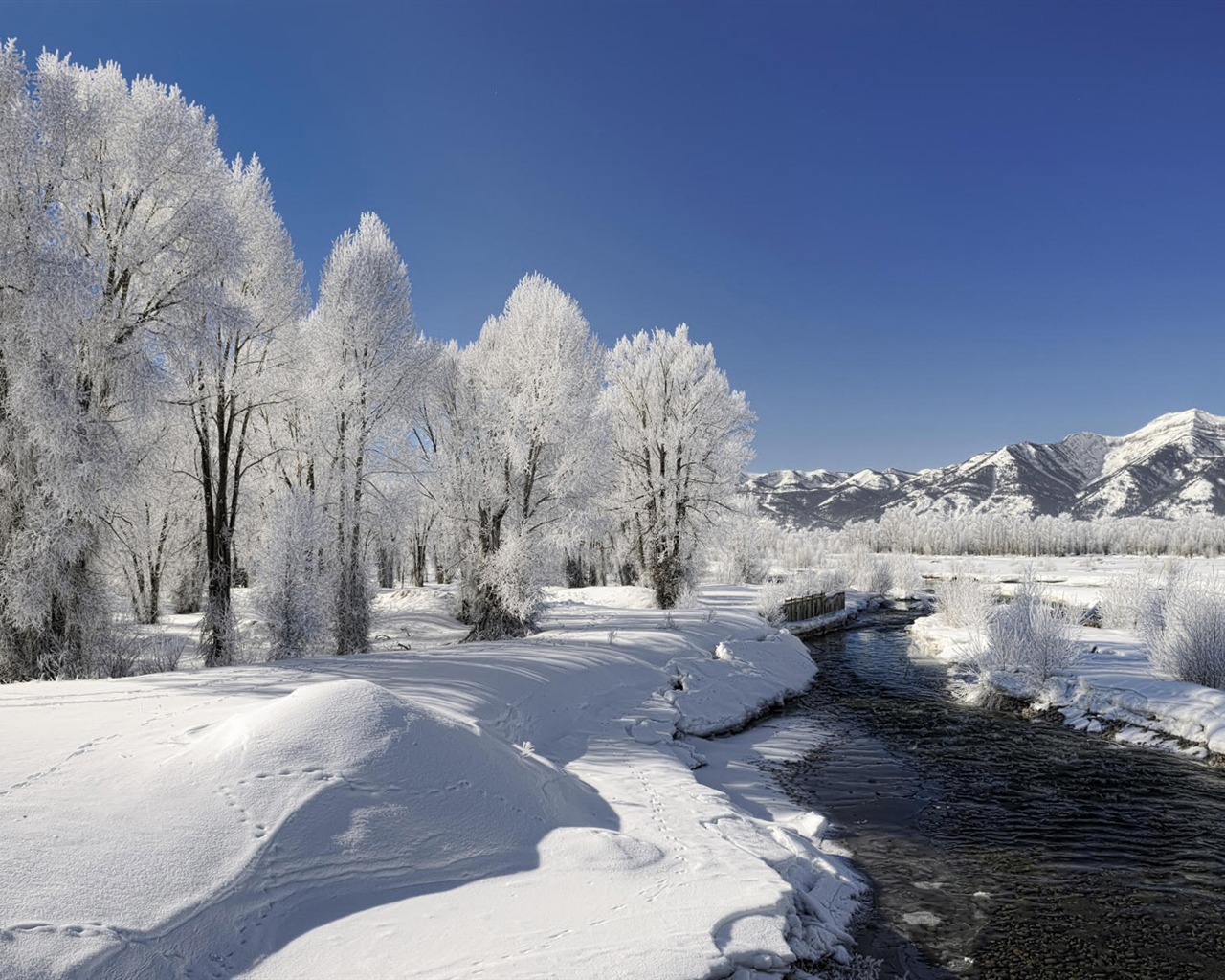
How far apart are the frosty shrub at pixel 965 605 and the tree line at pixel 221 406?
11.4m

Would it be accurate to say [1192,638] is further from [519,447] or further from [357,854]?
[357,854]

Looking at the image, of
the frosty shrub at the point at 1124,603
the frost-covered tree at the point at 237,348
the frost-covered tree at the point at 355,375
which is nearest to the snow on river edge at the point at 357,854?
the frost-covered tree at the point at 237,348

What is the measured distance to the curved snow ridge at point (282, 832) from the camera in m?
4.30

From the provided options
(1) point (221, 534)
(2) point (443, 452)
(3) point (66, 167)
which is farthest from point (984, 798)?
(3) point (66, 167)

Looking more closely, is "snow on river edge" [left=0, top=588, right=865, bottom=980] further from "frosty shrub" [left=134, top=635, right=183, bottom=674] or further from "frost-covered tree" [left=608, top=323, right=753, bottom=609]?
"frost-covered tree" [left=608, top=323, right=753, bottom=609]

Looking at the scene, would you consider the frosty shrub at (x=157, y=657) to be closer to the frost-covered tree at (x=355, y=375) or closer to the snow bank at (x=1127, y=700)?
the frost-covered tree at (x=355, y=375)

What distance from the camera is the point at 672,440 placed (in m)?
28.6

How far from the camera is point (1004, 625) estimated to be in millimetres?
19203

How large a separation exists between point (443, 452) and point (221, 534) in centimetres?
639

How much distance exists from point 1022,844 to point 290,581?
577 inches

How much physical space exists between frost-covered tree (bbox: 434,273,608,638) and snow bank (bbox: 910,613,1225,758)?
42.4 feet

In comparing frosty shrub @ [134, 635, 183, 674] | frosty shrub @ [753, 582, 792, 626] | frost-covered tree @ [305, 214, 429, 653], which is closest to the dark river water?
frosty shrub @ [753, 582, 792, 626]

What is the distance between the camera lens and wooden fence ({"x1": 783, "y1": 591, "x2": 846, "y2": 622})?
3103 cm

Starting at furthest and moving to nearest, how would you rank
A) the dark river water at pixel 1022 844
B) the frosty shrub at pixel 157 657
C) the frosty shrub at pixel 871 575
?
the frosty shrub at pixel 871 575 → the frosty shrub at pixel 157 657 → the dark river water at pixel 1022 844
